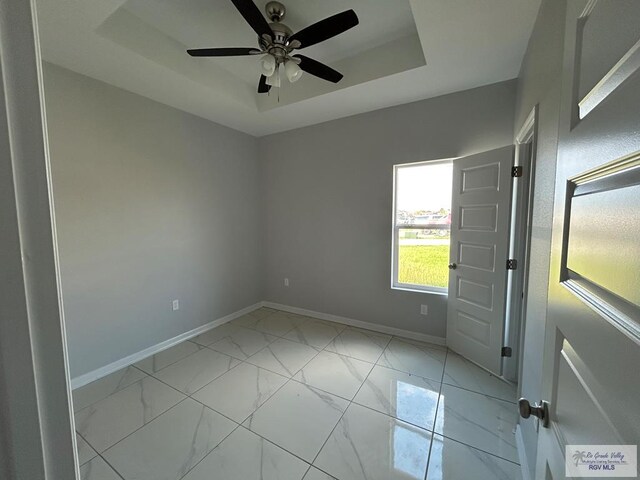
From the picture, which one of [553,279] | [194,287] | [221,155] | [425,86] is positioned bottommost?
[194,287]

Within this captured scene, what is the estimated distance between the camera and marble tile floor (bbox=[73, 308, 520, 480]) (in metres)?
1.44

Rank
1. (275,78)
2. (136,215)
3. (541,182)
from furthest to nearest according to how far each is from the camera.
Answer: (136,215)
(275,78)
(541,182)

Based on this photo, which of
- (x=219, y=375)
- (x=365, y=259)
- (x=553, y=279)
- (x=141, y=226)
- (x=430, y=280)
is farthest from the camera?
(x=365, y=259)

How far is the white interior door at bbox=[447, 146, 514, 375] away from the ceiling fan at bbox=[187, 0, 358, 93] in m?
1.56

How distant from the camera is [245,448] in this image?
155 centimetres

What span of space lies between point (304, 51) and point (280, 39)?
2.34 ft

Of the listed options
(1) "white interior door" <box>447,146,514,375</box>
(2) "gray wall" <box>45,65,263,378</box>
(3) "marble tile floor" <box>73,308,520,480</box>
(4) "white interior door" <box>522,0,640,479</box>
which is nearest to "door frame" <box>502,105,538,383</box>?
(1) "white interior door" <box>447,146,514,375</box>

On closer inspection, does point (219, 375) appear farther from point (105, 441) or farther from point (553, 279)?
point (553, 279)

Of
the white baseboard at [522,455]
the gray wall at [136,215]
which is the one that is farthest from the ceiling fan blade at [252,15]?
the white baseboard at [522,455]

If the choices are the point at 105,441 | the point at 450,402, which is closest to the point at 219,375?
the point at 105,441

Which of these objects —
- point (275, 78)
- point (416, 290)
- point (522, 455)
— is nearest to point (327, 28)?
point (275, 78)

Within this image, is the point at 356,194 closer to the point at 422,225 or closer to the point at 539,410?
the point at 422,225

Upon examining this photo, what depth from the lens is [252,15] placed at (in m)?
1.43

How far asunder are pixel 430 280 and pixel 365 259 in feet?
2.55
